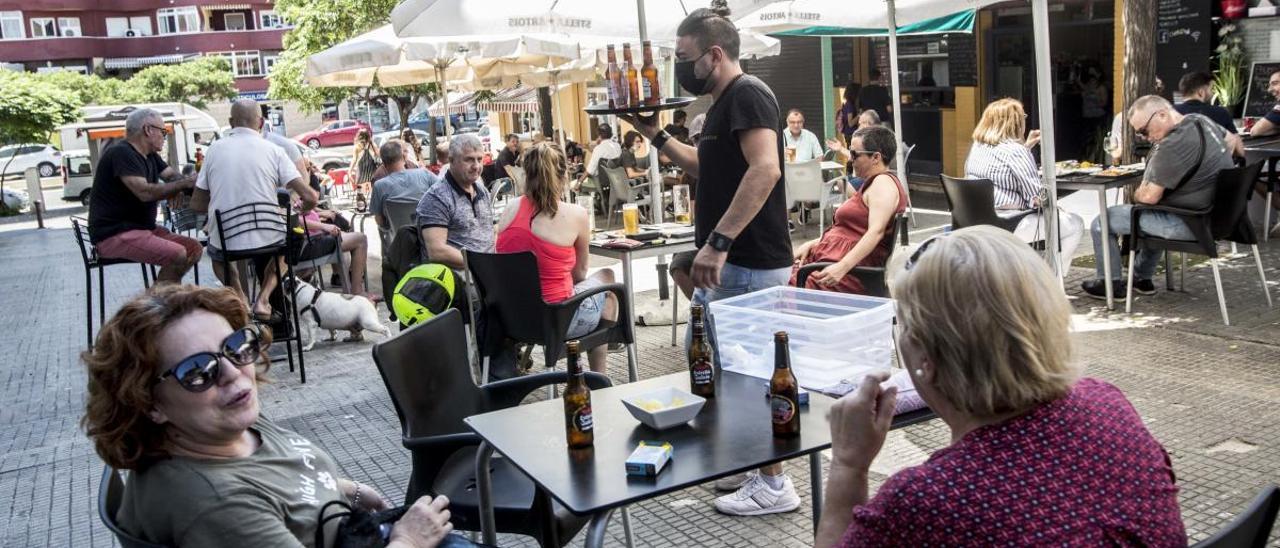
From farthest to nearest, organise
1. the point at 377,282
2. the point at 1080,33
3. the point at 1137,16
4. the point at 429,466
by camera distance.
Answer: the point at 1080,33 < the point at 377,282 < the point at 1137,16 < the point at 429,466

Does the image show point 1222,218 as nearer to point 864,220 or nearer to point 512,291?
point 864,220

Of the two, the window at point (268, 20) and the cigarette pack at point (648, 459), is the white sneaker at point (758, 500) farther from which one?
the window at point (268, 20)

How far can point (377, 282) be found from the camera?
1060 centimetres

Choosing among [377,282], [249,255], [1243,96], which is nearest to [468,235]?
[249,255]

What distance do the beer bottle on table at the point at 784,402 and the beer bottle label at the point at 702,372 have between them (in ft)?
1.03

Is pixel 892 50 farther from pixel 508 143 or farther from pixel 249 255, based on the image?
pixel 508 143

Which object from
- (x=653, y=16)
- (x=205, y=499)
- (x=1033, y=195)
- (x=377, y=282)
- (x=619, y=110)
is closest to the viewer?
(x=205, y=499)

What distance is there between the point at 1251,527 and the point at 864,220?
4.02m

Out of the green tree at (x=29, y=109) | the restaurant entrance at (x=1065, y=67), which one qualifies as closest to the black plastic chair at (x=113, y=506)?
the restaurant entrance at (x=1065, y=67)

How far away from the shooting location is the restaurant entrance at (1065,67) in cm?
1523

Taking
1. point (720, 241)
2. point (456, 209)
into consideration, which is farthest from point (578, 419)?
point (456, 209)

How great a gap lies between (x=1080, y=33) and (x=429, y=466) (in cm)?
1474

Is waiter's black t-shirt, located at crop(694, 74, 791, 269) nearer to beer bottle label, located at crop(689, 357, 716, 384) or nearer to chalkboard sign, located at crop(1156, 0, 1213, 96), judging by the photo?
beer bottle label, located at crop(689, 357, 716, 384)

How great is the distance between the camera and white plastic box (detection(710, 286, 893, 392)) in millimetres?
3137
